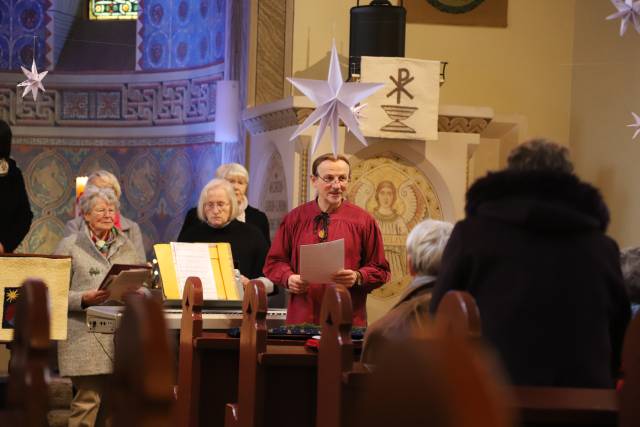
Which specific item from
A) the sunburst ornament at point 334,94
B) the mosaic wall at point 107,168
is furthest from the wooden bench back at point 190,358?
the mosaic wall at point 107,168

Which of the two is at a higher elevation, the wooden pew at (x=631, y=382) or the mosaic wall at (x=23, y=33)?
the mosaic wall at (x=23, y=33)

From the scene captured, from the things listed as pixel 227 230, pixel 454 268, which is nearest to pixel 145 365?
pixel 454 268

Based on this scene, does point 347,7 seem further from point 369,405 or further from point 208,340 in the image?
point 369,405

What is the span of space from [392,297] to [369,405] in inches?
275

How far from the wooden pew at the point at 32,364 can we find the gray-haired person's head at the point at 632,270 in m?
2.48

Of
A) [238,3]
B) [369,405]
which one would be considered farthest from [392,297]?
[369,405]

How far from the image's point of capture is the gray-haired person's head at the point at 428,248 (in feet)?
11.9

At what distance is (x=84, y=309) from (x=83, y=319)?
13cm

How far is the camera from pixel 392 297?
8055 millimetres

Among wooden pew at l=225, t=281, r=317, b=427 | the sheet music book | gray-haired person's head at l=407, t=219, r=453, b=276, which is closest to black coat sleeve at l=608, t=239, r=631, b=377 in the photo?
gray-haired person's head at l=407, t=219, r=453, b=276

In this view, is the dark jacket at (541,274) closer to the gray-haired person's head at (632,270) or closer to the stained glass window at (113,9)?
the gray-haired person's head at (632,270)

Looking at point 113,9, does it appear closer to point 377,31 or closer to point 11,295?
point 377,31

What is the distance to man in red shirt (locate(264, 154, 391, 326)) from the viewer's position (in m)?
5.36

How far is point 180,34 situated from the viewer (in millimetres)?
10969
